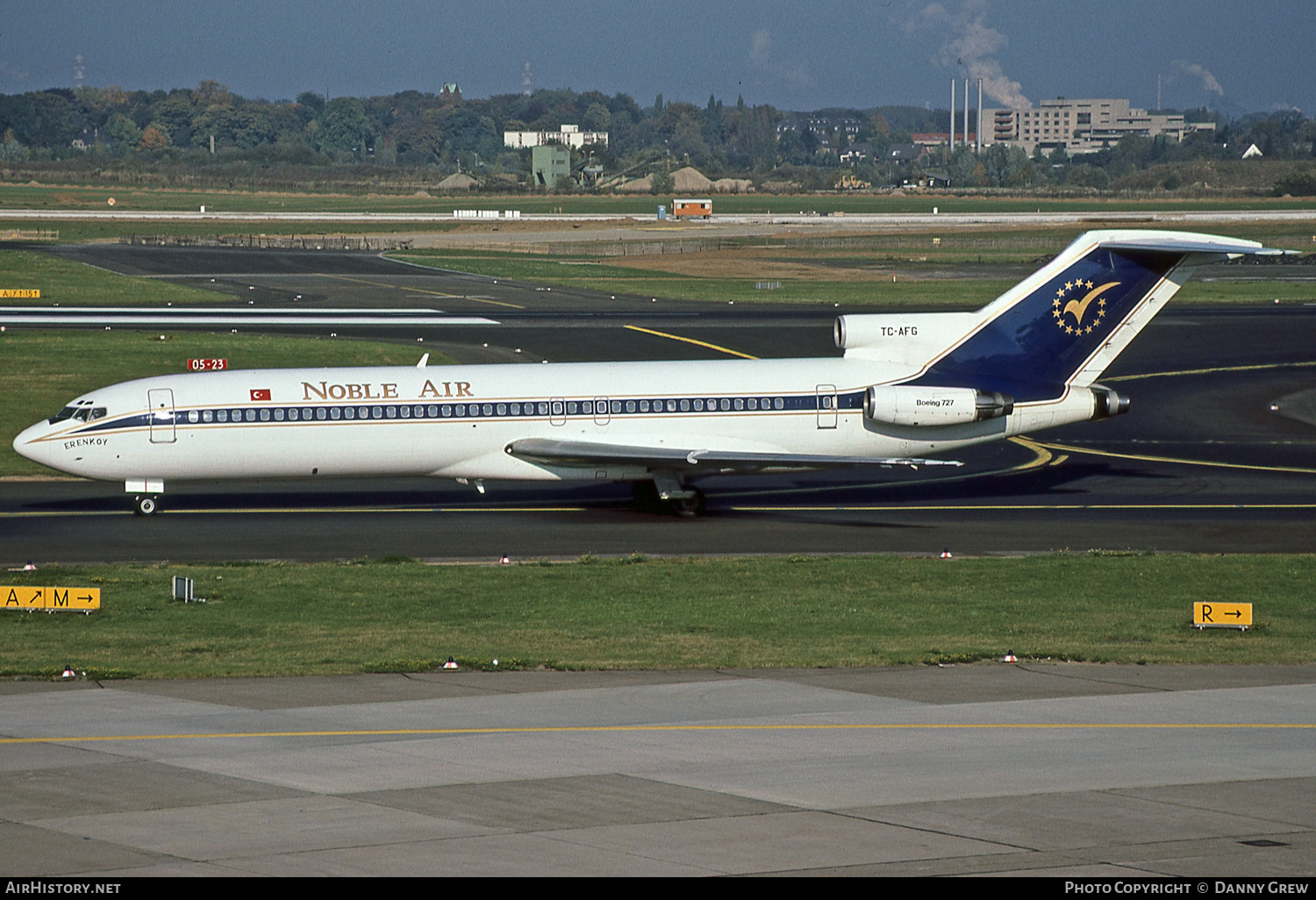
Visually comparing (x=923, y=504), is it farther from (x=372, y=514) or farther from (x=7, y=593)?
Result: (x=7, y=593)

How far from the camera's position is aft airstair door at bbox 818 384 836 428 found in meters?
36.2

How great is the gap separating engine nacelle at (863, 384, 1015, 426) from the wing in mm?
1375

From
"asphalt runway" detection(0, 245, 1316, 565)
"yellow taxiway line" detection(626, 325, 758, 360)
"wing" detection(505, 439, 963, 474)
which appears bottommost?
"asphalt runway" detection(0, 245, 1316, 565)

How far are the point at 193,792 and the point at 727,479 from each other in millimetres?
26680

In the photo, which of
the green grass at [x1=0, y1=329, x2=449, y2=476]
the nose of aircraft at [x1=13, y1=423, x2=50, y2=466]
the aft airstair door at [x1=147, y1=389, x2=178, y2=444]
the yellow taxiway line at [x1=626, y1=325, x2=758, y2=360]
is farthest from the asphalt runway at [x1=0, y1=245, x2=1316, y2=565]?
the yellow taxiway line at [x1=626, y1=325, x2=758, y2=360]

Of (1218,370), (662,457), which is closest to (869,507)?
(662,457)

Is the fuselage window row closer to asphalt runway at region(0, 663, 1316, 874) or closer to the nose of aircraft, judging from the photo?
the nose of aircraft

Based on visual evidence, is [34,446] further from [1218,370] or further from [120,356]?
[1218,370]

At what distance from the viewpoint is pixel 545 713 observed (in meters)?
19.5

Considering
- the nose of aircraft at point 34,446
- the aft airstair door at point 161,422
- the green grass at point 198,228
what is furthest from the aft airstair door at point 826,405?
the green grass at point 198,228

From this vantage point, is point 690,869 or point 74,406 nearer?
point 690,869

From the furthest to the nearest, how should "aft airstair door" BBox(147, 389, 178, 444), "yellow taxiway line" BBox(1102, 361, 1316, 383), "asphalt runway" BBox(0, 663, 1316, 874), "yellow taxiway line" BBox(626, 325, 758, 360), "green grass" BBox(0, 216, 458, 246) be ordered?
"green grass" BBox(0, 216, 458, 246)
"yellow taxiway line" BBox(626, 325, 758, 360)
"yellow taxiway line" BBox(1102, 361, 1316, 383)
"aft airstair door" BBox(147, 389, 178, 444)
"asphalt runway" BBox(0, 663, 1316, 874)

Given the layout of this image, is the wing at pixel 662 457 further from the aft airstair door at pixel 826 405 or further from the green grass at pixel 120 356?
the green grass at pixel 120 356
